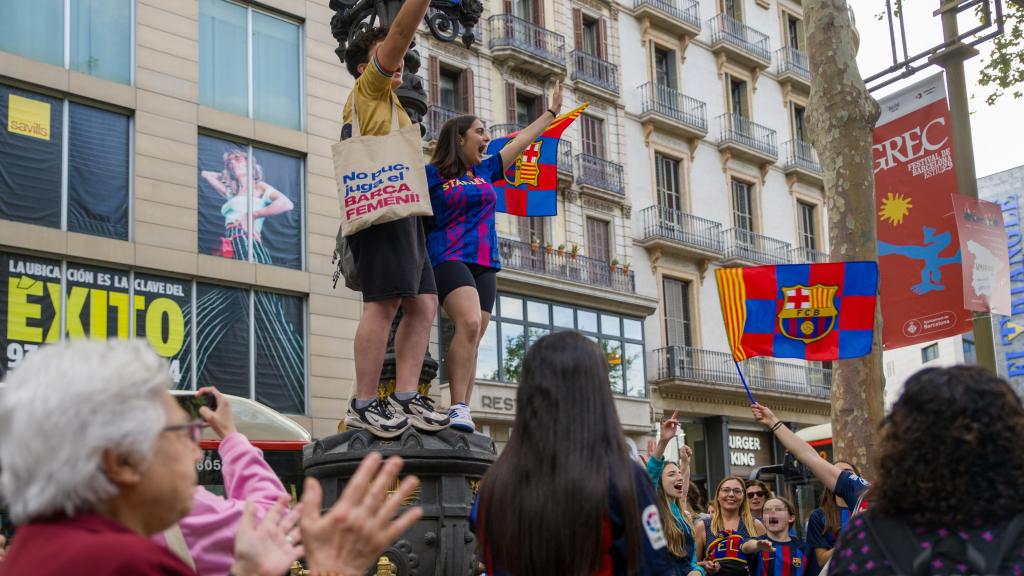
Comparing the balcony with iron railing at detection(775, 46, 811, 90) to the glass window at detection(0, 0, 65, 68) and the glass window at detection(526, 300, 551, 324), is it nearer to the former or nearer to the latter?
the glass window at detection(526, 300, 551, 324)

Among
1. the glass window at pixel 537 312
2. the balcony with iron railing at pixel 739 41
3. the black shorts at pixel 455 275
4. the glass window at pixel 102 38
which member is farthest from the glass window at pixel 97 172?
the balcony with iron railing at pixel 739 41

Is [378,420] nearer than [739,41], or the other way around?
[378,420]

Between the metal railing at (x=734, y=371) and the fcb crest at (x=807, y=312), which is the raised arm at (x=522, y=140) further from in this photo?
the metal railing at (x=734, y=371)

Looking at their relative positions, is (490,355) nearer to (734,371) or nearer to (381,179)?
(734,371)

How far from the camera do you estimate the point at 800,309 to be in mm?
8477

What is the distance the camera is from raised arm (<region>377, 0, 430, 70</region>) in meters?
5.09

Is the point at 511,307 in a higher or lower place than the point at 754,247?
lower

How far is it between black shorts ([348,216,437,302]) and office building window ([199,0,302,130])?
1689cm

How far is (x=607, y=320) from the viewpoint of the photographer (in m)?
29.7

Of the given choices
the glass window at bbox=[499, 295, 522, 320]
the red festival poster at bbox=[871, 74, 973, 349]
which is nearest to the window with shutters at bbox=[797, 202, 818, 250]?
the glass window at bbox=[499, 295, 522, 320]

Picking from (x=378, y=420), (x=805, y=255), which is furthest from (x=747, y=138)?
(x=378, y=420)

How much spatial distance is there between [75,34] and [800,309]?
50.8 feet

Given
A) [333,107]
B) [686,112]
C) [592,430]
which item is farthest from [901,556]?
[686,112]

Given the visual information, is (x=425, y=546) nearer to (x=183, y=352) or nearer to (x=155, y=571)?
(x=155, y=571)
